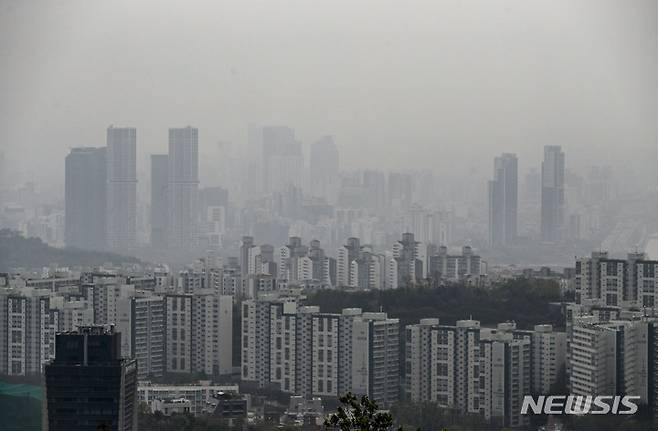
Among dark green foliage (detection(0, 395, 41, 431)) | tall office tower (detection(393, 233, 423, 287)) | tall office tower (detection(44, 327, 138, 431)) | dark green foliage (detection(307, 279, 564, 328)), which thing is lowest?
dark green foliage (detection(0, 395, 41, 431))

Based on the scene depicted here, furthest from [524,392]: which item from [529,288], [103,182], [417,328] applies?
[103,182]

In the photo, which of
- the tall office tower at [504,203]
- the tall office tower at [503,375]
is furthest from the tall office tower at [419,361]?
the tall office tower at [504,203]

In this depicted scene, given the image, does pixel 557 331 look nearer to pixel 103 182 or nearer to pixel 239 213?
pixel 239 213

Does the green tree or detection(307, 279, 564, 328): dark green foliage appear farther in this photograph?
detection(307, 279, 564, 328): dark green foliage

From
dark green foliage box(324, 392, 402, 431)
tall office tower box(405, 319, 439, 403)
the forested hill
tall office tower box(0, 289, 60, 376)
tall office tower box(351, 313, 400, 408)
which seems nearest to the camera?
dark green foliage box(324, 392, 402, 431)

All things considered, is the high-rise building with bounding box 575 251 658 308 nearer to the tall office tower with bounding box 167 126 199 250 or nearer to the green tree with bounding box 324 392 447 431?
the tall office tower with bounding box 167 126 199 250

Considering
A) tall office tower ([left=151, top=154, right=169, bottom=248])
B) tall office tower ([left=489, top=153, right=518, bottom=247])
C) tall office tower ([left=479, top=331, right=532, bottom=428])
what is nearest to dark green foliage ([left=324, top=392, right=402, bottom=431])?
tall office tower ([left=479, top=331, right=532, bottom=428])
